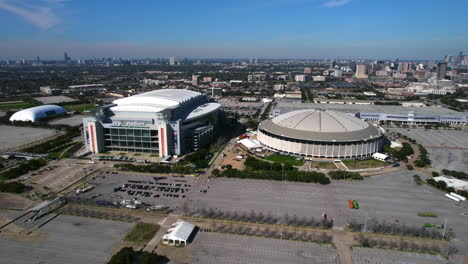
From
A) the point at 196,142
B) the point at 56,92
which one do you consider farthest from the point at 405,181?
the point at 56,92

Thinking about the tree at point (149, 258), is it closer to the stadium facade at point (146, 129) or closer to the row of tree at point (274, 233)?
the row of tree at point (274, 233)

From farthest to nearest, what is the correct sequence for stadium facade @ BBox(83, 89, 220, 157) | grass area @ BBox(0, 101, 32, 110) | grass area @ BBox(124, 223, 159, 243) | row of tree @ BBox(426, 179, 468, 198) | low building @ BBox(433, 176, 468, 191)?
grass area @ BBox(0, 101, 32, 110) → stadium facade @ BBox(83, 89, 220, 157) → low building @ BBox(433, 176, 468, 191) → row of tree @ BBox(426, 179, 468, 198) → grass area @ BBox(124, 223, 159, 243)

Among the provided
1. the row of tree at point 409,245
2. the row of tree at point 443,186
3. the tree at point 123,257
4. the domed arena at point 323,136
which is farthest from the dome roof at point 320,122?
the tree at point 123,257

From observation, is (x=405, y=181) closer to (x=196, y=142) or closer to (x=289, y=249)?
(x=289, y=249)

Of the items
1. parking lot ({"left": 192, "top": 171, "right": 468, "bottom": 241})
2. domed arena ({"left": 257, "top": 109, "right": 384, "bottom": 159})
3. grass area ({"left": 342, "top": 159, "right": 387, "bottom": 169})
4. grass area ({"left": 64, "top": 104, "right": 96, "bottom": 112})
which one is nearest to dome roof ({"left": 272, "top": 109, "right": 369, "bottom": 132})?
domed arena ({"left": 257, "top": 109, "right": 384, "bottom": 159})

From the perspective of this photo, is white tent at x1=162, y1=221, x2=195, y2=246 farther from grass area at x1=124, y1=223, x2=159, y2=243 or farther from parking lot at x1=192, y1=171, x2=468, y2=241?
parking lot at x1=192, y1=171, x2=468, y2=241

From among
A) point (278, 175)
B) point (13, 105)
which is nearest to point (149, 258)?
point (278, 175)
